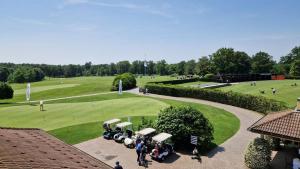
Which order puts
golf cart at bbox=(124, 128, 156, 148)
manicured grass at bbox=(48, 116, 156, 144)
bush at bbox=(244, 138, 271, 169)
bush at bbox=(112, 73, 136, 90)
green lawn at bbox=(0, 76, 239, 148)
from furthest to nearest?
bush at bbox=(112, 73, 136, 90) → green lawn at bbox=(0, 76, 239, 148) → manicured grass at bbox=(48, 116, 156, 144) → golf cart at bbox=(124, 128, 156, 148) → bush at bbox=(244, 138, 271, 169)

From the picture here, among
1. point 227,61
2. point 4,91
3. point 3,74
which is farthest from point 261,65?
point 3,74

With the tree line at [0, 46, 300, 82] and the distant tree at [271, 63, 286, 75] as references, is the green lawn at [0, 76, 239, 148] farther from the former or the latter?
the distant tree at [271, 63, 286, 75]

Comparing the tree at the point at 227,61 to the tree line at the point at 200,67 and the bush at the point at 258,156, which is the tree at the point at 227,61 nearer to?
the tree line at the point at 200,67

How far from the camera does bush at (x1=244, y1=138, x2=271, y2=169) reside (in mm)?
19906

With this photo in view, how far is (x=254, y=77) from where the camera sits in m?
89.7

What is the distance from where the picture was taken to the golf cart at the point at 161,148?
71.3 ft

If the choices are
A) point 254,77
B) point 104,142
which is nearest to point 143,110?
point 104,142

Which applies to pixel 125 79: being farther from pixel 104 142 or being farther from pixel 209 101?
pixel 104 142

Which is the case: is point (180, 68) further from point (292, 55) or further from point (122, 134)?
point (122, 134)

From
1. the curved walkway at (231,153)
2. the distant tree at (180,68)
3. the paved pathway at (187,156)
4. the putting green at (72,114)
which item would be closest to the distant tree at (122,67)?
the distant tree at (180,68)

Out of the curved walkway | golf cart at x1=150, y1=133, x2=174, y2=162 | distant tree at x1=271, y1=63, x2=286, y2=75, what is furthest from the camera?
distant tree at x1=271, y1=63, x2=286, y2=75

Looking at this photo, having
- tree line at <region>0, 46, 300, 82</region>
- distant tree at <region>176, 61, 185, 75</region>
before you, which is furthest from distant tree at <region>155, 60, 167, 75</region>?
distant tree at <region>176, 61, 185, 75</region>

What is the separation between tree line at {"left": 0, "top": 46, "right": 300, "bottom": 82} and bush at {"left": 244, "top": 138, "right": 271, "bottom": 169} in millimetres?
87140

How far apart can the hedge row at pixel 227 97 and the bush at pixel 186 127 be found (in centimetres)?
1489
